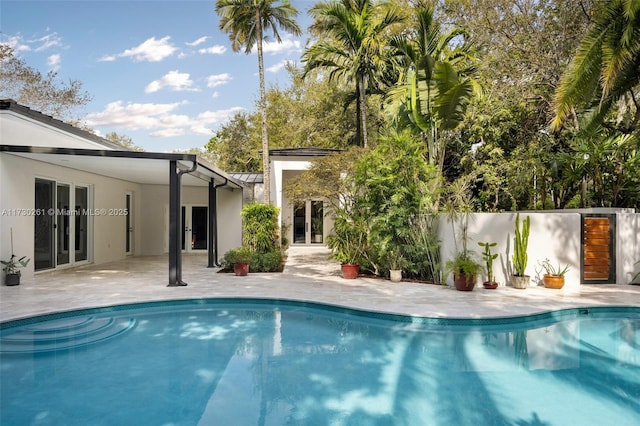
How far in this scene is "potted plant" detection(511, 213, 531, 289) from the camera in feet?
32.2

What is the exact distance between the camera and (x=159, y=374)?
5285 millimetres

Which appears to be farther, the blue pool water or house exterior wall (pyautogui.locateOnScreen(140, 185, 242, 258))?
house exterior wall (pyautogui.locateOnScreen(140, 185, 242, 258))

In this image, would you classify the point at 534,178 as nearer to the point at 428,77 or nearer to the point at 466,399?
the point at 428,77

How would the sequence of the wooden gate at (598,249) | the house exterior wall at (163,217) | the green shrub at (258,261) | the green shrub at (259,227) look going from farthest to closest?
1. the house exterior wall at (163,217)
2. the green shrub at (259,227)
3. the green shrub at (258,261)
4. the wooden gate at (598,249)

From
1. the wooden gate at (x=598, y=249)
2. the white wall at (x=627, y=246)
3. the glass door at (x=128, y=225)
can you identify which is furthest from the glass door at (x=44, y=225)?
the white wall at (x=627, y=246)

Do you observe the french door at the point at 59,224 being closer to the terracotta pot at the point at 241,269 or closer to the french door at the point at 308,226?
the terracotta pot at the point at 241,269

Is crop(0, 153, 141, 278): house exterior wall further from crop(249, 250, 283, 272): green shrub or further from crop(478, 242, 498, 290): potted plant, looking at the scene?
crop(478, 242, 498, 290): potted plant

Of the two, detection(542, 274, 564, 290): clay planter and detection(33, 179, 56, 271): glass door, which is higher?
detection(33, 179, 56, 271): glass door

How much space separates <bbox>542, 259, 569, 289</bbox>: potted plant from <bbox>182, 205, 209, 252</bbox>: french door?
46.8 ft

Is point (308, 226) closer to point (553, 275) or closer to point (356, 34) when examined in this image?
point (356, 34)

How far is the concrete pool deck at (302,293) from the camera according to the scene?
305 inches

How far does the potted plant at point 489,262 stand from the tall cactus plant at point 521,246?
51cm

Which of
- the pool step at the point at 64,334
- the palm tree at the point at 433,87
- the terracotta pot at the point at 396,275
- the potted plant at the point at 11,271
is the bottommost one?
the pool step at the point at 64,334

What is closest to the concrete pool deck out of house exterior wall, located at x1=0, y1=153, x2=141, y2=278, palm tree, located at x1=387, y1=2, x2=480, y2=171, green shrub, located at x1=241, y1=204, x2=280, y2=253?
house exterior wall, located at x1=0, y1=153, x2=141, y2=278
